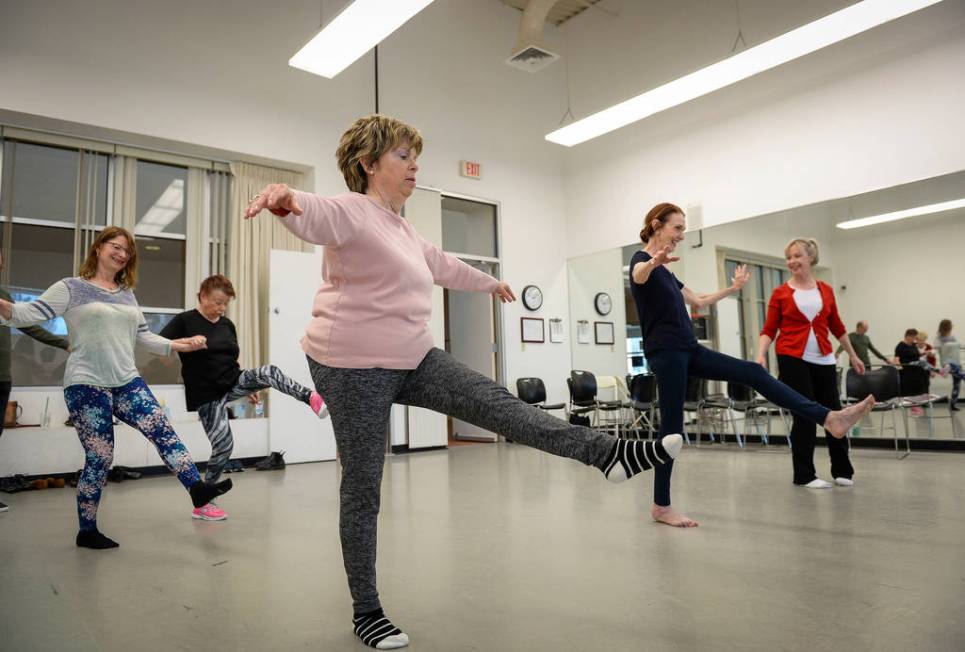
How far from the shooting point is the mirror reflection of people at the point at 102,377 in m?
2.60

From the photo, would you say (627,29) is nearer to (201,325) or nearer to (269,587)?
(201,325)

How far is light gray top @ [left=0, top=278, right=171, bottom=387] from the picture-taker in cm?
257

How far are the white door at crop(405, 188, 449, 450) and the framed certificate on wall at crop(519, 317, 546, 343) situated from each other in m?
1.25

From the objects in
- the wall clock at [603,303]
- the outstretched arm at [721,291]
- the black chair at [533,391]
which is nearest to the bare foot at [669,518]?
the outstretched arm at [721,291]

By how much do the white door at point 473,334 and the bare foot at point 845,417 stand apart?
567 cm

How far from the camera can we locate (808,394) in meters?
3.74

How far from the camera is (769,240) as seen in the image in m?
6.84

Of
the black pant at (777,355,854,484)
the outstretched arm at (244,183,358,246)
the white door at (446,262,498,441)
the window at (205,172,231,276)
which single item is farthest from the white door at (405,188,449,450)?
the outstretched arm at (244,183,358,246)

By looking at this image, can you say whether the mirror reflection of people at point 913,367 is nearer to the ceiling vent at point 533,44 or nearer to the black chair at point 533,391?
the black chair at point 533,391

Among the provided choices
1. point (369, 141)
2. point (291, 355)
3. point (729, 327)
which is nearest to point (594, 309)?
point (729, 327)

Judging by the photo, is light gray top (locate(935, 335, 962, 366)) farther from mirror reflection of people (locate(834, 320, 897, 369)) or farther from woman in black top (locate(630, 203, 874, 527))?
woman in black top (locate(630, 203, 874, 527))

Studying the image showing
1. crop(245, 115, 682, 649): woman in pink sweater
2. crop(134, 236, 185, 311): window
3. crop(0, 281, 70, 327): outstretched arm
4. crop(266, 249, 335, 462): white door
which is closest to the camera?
crop(245, 115, 682, 649): woman in pink sweater

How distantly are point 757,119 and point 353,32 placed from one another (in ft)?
14.8

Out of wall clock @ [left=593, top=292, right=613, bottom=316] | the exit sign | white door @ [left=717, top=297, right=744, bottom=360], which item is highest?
the exit sign
